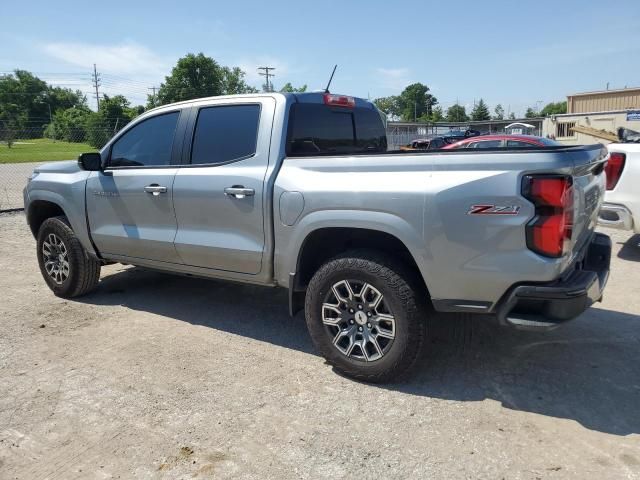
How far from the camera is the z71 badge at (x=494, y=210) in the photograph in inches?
111

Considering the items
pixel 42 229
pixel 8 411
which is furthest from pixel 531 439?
pixel 42 229

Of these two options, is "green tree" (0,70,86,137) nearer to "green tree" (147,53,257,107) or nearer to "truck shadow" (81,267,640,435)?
"green tree" (147,53,257,107)

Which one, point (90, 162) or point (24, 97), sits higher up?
point (24, 97)

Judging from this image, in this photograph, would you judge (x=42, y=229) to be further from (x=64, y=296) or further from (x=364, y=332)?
(x=364, y=332)

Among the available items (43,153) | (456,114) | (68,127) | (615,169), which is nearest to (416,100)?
(456,114)

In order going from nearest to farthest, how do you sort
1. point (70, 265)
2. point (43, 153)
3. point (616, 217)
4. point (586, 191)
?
point (586, 191), point (70, 265), point (616, 217), point (43, 153)

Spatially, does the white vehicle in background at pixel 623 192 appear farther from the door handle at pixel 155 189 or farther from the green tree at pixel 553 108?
the green tree at pixel 553 108

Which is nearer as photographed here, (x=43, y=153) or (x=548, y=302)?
(x=548, y=302)

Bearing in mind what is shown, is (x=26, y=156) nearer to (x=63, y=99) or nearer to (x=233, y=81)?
(x=233, y=81)

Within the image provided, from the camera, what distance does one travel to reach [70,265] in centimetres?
534

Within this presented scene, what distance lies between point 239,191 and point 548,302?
2262mm

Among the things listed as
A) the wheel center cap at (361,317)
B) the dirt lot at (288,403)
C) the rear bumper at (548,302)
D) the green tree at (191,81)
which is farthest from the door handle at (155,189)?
the green tree at (191,81)

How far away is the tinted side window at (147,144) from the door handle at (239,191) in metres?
0.89

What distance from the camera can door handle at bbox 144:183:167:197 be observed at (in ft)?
14.5
